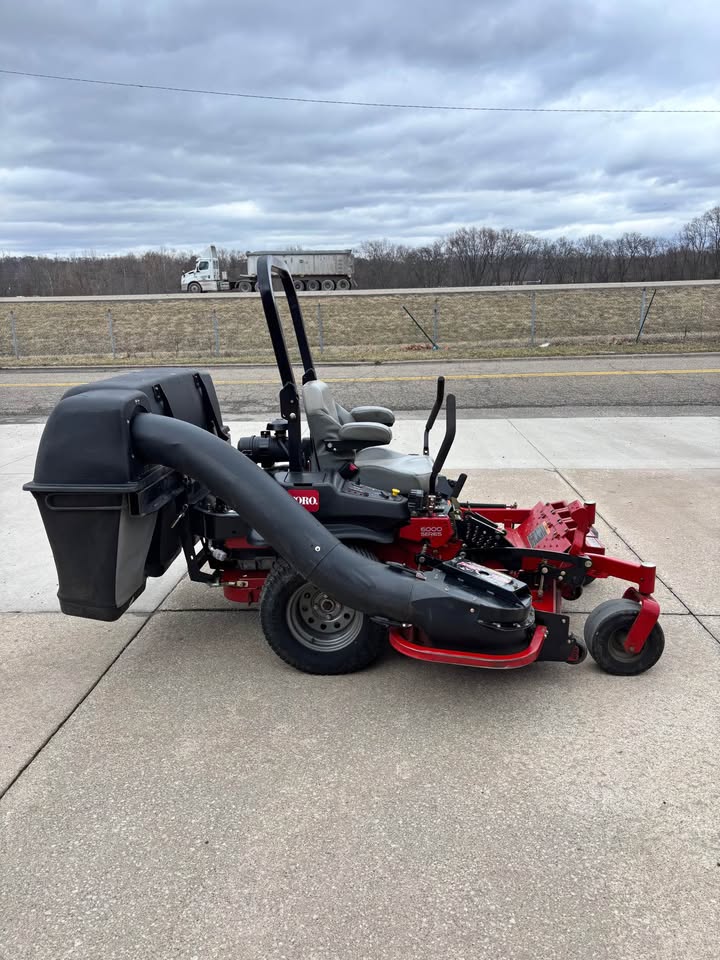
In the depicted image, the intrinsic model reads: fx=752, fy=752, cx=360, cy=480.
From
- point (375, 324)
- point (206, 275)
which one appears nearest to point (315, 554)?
point (375, 324)

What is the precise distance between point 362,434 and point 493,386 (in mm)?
9012

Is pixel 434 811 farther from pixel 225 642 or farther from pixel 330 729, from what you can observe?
pixel 225 642

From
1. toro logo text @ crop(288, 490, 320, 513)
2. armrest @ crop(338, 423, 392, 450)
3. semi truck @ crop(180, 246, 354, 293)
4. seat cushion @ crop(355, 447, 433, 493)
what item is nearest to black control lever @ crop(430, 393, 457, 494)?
seat cushion @ crop(355, 447, 433, 493)

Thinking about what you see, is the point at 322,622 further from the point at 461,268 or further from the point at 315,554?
the point at 461,268

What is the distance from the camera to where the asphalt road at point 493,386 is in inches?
420

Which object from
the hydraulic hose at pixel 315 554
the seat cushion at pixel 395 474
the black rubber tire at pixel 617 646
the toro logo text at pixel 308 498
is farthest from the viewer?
the seat cushion at pixel 395 474

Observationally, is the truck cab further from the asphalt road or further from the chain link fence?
the asphalt road

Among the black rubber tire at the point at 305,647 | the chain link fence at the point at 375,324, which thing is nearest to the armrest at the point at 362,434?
the black rubber tire at the point at 305,647

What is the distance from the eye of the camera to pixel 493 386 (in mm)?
12398

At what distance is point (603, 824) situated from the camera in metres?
2.50

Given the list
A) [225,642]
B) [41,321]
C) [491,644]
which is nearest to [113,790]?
[225,642]

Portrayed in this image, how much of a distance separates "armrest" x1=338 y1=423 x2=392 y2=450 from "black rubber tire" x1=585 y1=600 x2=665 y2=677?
1.31m

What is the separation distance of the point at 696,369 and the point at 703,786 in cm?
1212

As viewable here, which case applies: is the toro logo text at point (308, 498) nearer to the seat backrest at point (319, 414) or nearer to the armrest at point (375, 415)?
the seat backrest at point (319, 414)
